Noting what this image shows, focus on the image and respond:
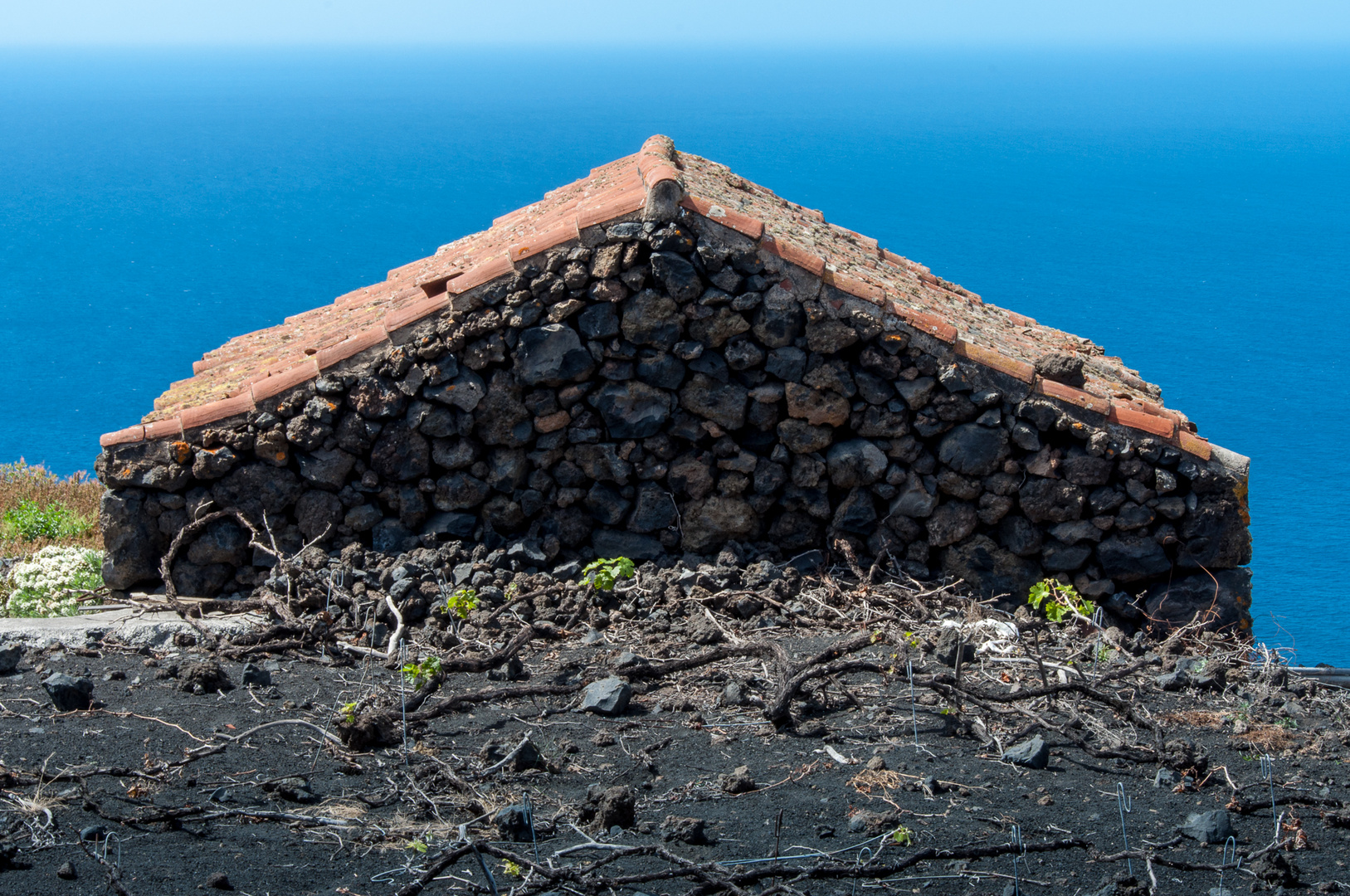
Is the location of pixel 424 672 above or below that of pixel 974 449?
below

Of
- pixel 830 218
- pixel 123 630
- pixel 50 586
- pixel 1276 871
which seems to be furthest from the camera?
pixel 830 218

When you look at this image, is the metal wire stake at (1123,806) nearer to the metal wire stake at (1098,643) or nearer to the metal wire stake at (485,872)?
the metal wire stake at (1098,643)

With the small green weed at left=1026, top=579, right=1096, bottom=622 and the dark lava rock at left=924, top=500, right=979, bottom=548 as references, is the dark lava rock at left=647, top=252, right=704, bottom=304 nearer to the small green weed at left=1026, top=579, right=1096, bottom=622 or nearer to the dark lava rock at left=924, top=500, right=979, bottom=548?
the dark lava rock at left=924, top=500, right=979, bottom=548

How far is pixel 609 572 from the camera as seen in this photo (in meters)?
6.86

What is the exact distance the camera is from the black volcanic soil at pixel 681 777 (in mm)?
4234

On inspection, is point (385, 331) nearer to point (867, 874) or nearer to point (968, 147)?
point (867, 874)

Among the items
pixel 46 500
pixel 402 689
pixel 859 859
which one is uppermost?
pixel 46 500

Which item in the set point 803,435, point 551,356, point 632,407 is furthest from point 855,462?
point 551,356

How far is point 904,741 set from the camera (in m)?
5.32

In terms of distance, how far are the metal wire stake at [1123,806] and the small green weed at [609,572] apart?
2.99m

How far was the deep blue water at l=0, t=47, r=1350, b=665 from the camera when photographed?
80.5ft

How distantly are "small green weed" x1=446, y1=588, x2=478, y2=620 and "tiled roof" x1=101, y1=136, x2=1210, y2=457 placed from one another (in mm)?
1759

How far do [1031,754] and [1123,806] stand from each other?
0.50 metres

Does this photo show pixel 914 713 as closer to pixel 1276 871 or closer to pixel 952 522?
pixel 1276 871
